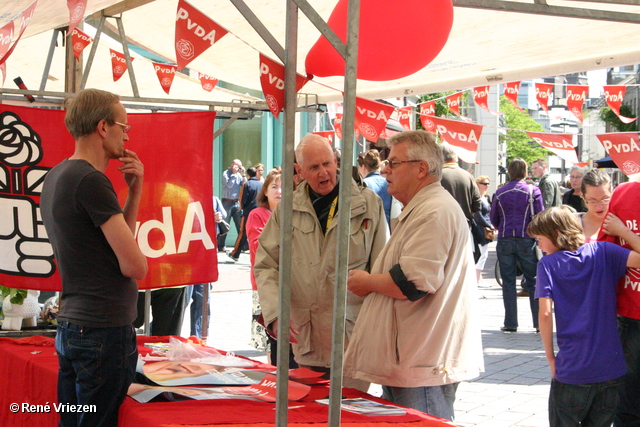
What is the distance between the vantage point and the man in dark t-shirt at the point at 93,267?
8.21ft

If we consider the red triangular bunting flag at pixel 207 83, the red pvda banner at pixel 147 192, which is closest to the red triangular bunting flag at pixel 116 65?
the red triangular bunting flag at pixel 207 83

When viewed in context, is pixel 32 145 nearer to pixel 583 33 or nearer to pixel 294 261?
pixel 294 261

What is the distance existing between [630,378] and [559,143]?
5.38m

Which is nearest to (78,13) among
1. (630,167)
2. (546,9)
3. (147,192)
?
(147,192)

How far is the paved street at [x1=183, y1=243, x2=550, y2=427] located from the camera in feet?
17.0

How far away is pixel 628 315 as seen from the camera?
3723mm

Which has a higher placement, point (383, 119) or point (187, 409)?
point (383, 119)

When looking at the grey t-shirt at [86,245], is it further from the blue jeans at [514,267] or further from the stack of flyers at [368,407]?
the blue jeans at [514,267]

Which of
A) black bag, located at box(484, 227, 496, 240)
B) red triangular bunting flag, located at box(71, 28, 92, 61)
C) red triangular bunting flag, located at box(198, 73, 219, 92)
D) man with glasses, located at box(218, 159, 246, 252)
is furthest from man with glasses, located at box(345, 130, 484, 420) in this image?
man with glasses, located at box(218, 159, 246, 252)

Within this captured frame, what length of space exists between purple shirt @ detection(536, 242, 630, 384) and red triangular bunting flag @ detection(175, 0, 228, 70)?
2408 millimetres

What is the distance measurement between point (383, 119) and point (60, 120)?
4.25m

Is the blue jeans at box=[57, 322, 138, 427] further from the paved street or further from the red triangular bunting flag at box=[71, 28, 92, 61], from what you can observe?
the red triangular bunting flag at box=[71, 28, 92, 61]

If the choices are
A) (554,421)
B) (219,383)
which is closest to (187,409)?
(219,383)

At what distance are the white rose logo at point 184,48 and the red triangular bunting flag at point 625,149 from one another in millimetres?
4566
